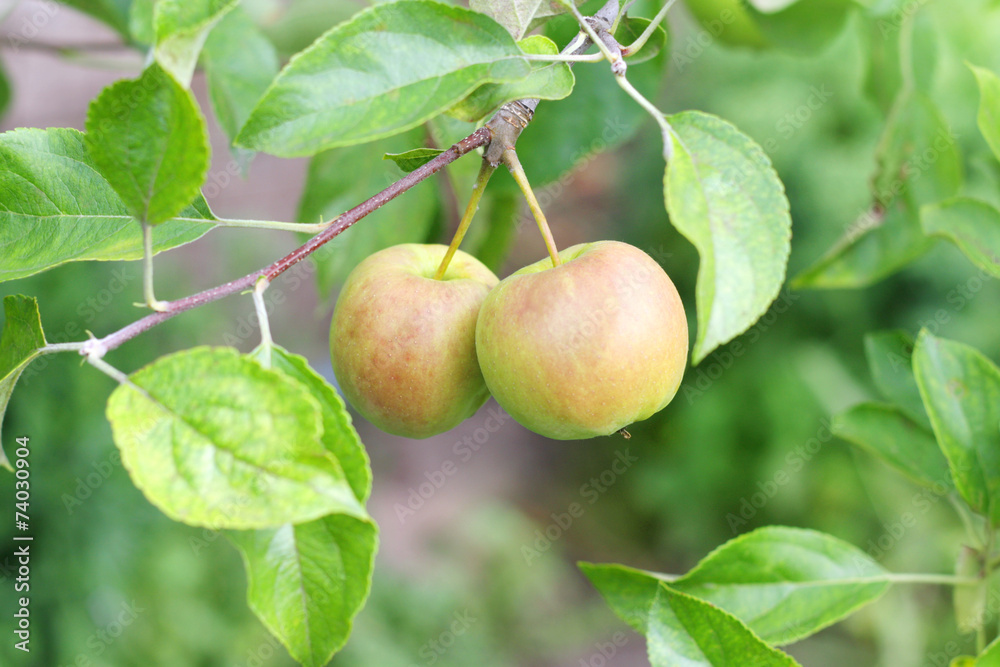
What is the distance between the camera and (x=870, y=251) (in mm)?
896

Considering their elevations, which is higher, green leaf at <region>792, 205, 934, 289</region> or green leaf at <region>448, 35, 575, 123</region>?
green leaf at <region>448, 35, 575, 123</region>

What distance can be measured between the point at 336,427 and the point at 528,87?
0.25 meters

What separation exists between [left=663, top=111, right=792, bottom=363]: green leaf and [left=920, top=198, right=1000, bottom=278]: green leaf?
0.34m

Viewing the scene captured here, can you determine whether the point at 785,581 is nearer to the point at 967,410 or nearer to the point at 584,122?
the point at 967,410

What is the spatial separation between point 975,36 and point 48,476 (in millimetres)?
2606

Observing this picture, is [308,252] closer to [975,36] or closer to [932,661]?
[932,661]

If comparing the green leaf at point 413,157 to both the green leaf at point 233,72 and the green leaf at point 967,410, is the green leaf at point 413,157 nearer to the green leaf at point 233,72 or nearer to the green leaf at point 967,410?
the green leaf at point 233,72

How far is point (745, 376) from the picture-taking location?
2.54 meters

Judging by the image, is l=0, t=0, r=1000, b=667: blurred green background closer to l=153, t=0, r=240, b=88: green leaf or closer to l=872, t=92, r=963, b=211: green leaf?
l=872, t=92, r=963, b=211: green leaf

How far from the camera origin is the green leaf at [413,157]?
558mm

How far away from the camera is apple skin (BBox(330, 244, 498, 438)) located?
0.58 metres

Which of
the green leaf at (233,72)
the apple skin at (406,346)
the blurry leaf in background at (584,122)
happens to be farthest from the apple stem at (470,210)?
the green leaf at (233,72)

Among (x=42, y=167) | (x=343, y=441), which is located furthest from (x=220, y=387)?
(x=42, y=167)

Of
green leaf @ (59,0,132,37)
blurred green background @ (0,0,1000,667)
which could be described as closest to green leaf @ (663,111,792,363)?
green leaf @ (59,0,132,37)
